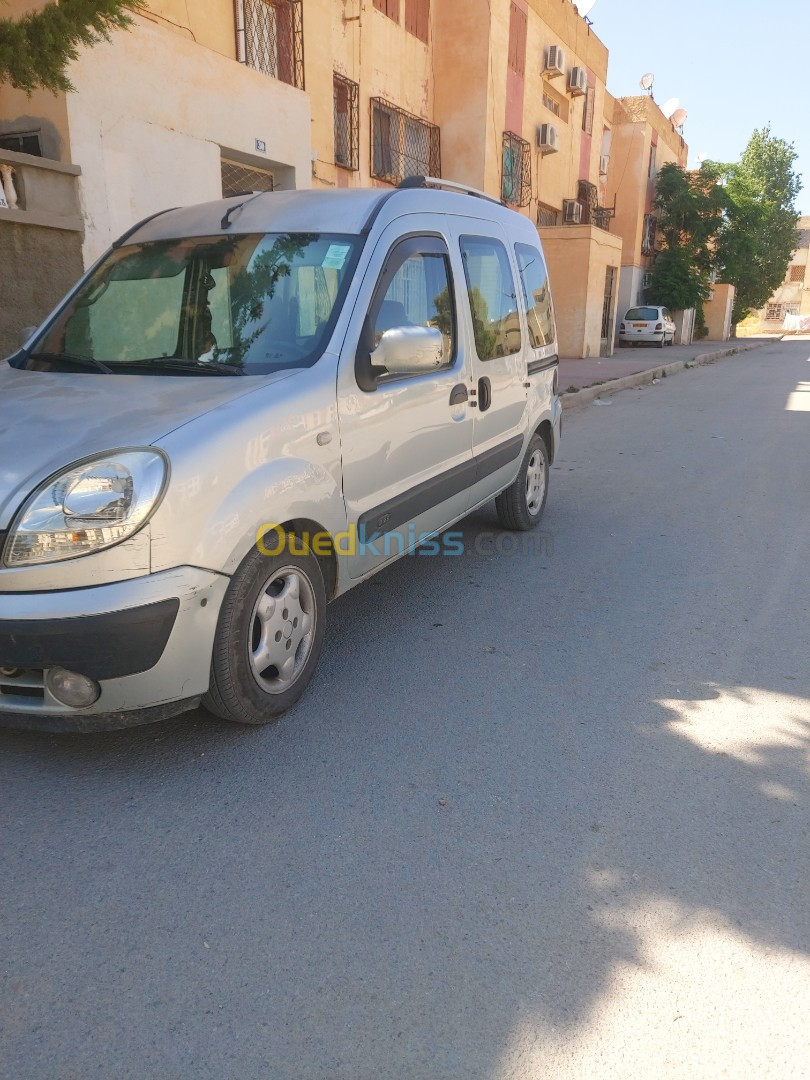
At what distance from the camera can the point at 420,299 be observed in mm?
3953

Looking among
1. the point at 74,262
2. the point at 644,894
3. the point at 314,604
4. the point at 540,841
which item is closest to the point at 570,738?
the point at 540,841

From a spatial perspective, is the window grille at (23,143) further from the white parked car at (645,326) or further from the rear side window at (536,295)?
the white parked car at (645,326)

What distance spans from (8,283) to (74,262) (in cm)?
94

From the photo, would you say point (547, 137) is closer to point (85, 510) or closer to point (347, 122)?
point (347, 122)

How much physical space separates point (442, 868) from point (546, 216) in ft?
80.0

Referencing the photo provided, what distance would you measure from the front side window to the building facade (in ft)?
14.0

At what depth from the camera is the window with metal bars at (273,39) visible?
1033 cm

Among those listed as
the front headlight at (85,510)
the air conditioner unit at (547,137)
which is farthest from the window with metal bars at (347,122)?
the front headlight at (85,510)

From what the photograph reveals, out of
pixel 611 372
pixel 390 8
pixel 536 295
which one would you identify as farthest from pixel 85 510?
pixel 611 372

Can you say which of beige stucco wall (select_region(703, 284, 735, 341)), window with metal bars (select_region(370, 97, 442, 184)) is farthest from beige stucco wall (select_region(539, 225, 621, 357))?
A: beige stucco wall (select_region(703, 284, 735, 341))

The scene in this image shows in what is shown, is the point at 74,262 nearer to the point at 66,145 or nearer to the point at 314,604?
the point at 66,145

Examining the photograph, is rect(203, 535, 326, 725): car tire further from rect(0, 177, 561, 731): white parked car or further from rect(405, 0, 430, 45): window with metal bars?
rect(405, 0, 430, 45): window with metal bars

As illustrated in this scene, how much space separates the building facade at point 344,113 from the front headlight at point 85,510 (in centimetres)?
530

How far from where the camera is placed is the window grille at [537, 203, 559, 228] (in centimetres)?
2327
